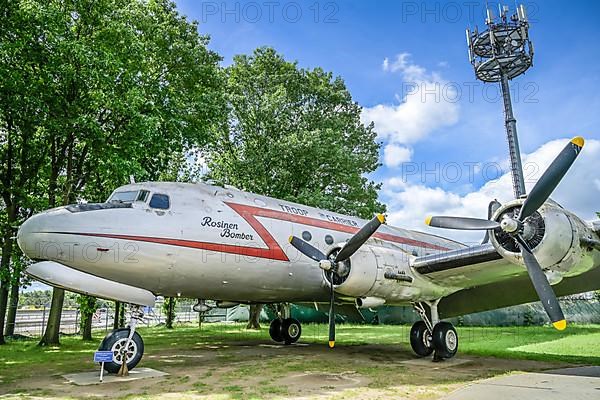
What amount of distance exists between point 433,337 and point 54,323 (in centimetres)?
1266

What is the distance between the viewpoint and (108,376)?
27.1 feet

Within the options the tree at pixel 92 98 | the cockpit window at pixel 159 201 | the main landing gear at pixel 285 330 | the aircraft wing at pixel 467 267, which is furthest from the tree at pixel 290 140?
the cockpit window at pixel 159 201

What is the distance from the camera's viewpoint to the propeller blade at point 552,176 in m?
7.05

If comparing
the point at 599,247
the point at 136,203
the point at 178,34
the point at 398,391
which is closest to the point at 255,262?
the point at 136,203

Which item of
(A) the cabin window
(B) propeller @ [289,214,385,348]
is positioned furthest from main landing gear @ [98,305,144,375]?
(A) the cabin window

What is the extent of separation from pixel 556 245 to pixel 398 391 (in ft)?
11.6

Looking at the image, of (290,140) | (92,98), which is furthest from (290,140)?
(92,98)

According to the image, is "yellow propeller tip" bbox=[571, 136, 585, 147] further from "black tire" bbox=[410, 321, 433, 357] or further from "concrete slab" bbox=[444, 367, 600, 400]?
"black tire" bbox=[410, 321, 433, 357]

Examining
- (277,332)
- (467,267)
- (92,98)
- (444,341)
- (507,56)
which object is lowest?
(277,332)

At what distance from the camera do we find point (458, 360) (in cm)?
1109

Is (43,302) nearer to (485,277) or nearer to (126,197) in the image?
(126,197)

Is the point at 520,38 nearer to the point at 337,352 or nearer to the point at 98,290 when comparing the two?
the point at 337,352

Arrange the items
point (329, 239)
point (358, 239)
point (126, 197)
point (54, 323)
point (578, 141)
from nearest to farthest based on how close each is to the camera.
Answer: point (578, 141), point (126, 197), point (358, 239), point (329, 239), point (54, 323)

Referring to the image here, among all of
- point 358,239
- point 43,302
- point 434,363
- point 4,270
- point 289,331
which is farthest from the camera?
point 43,302
